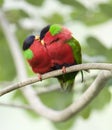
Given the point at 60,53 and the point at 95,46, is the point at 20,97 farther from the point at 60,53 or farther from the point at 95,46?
the point at 60,53

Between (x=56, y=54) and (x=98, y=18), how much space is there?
389mm

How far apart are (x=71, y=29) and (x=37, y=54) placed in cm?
39

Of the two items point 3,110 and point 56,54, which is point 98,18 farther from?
point 3,110

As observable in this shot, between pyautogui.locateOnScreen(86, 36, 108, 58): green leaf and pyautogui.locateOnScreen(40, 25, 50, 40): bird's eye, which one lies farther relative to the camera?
pyautogui.locateOnScreen(86, 36, 108, 58): green leaf

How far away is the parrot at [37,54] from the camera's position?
0.60 metres

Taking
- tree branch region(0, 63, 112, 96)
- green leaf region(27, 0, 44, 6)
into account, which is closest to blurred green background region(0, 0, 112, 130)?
green leaf region(27, 0, 44, 6)

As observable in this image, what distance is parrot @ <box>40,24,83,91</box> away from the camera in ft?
1.94

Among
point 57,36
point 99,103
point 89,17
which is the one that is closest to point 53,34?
point 57,36

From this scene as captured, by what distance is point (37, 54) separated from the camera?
24.1 inches

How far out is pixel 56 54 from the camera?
1.99ft

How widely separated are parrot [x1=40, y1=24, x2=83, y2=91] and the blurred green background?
170mm

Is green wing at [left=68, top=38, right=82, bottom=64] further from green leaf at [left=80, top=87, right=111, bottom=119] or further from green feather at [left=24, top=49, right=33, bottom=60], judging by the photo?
green leaf at [left=80, top=87, right=111, bottom=119]

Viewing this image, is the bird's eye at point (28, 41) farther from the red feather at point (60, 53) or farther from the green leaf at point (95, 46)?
the green leaf at point (95, 46)

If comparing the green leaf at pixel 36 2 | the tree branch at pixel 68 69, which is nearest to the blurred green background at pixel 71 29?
the green leaf at pixel 36 2
